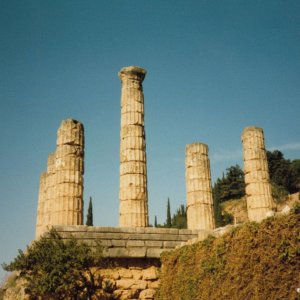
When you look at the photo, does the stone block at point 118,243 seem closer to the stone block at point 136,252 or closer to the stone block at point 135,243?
the stone block at point 135,243

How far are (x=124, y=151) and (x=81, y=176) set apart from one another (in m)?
1.81

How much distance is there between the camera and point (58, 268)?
923cm

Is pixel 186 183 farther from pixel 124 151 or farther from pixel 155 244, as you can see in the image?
pixel 155 244

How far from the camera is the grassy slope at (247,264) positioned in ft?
18.7

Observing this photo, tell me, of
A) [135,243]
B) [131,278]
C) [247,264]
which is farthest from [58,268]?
[247,264]

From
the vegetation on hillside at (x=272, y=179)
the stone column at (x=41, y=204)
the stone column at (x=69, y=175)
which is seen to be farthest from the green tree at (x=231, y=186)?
the stone column at (x=69, y=175)

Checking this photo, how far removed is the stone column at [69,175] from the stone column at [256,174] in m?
6.85

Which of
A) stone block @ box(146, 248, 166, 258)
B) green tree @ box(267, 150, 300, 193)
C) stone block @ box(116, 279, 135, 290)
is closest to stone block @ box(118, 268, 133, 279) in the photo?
stone block @ box(116, 279, 135, 290)

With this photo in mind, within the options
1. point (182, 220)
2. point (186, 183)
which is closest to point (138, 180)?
Result: point (186, 183)

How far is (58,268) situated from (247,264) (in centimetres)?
464

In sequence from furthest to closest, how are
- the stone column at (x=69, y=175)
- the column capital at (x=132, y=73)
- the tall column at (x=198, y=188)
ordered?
1. the column capital at (x=132, y=73)
2. the tall column at (x=198, y=188)
3. the stone column at (x=69, y=175)

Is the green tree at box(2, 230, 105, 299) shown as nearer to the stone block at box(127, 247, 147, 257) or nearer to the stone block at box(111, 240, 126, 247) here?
the stone block at box(111, 240, 126, 247)

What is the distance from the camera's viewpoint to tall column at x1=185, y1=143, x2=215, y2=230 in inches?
595

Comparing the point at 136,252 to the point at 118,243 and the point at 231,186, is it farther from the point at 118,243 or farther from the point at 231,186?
the point at 231,186
